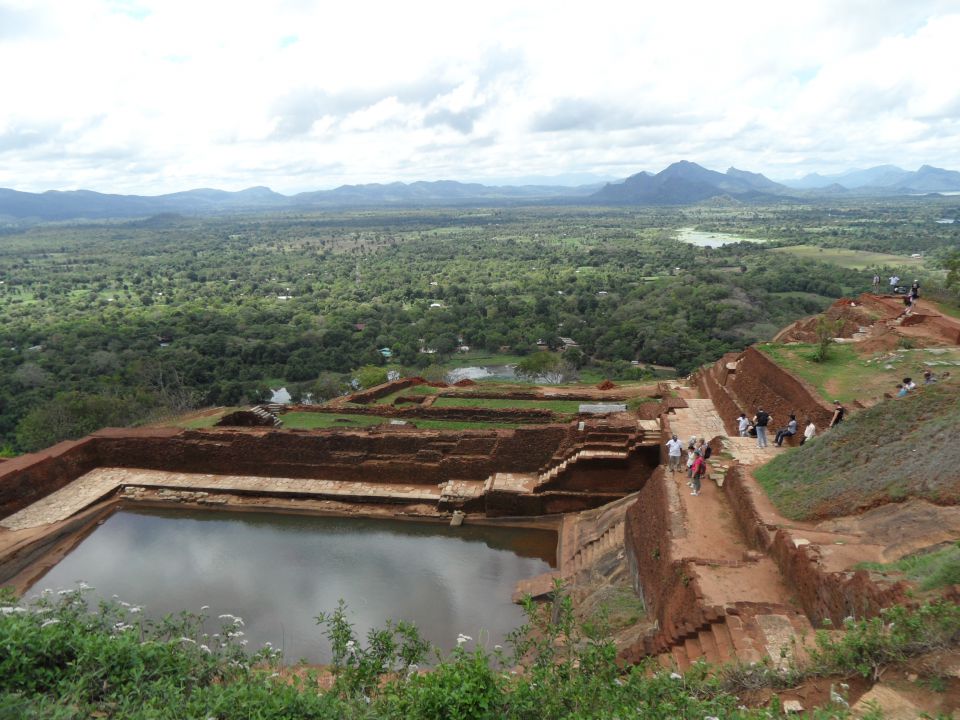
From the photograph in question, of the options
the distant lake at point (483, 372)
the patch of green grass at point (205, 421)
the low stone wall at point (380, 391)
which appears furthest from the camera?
the distant lake at point (483, 372)

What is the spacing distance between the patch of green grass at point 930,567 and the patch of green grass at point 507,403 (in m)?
13.0

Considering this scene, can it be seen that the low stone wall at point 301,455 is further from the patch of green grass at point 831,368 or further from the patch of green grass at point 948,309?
the patch of green grass at point 948,309

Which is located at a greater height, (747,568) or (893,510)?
(893,510)

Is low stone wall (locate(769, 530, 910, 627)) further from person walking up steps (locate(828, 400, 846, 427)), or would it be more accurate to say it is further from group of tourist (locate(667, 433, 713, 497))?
person walking up steps (locate(828, 400, 846, 427))

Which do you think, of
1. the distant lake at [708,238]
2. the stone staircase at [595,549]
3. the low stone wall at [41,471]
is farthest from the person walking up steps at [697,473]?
the distant lake at [708,238]

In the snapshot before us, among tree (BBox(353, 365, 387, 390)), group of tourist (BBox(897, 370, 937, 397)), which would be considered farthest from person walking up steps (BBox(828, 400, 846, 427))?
tree (BBox(353, 365, 387, 390))

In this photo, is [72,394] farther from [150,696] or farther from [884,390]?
[884,390]

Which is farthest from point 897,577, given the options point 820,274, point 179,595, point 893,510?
point 820,274

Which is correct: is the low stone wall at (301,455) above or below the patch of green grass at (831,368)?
below

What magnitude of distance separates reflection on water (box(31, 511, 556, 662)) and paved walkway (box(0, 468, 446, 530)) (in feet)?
2.76

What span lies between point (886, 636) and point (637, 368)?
31.8 meters

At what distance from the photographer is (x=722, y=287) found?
168 ft

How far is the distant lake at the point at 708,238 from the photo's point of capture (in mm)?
114188

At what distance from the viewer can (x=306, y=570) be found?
44.2 feet
